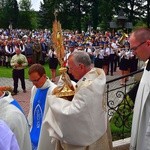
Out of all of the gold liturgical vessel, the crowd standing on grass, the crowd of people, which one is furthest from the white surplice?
the crowd standing on grass

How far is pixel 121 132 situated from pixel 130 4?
187ft

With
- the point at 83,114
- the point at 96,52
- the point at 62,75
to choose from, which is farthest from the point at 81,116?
the point at 96,52

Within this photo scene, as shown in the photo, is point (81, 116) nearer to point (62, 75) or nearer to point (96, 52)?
point (62, 75)

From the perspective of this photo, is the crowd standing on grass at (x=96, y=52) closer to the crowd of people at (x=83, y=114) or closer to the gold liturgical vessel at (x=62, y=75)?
the gold liturgical vessel at (x=62, y=75)

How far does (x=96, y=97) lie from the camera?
417 centimetres

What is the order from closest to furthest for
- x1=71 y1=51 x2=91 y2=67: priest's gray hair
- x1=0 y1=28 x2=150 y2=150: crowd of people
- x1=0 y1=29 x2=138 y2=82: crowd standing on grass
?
x1=0 y1=28 x2=150 y2=150: crowd of people < x1=71 y1=51 x2=91 y2=67: priest's gray hair < x1=0 y1=29 x2=138 y2=82: crowd standing on grass

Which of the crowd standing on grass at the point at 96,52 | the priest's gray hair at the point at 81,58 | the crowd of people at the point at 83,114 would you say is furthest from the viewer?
the crowd standing on grass at the point at 96,52

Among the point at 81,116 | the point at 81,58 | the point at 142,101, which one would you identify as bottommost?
the point at 81,116

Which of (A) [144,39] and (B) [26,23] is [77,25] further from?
(A) [144,39]

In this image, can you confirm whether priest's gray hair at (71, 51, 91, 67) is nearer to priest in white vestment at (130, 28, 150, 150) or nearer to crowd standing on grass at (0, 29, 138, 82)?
priest in white vestment at (130, 28, 150, 150)

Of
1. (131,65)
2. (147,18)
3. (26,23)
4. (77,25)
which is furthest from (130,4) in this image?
(131,65)

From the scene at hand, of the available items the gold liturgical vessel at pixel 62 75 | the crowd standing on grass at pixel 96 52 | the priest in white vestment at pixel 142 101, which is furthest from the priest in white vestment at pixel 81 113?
the crowd standing on grass at pixel 96 52

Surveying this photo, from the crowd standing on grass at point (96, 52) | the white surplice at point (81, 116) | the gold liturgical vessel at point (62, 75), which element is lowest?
the crowd standing on grass at point (96, 52)

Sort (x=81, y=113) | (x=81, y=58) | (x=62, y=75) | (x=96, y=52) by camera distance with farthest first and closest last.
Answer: (x=96, y=52) → (x=62, y=75) → (x=81, y=58) → (x=81, y=113)
